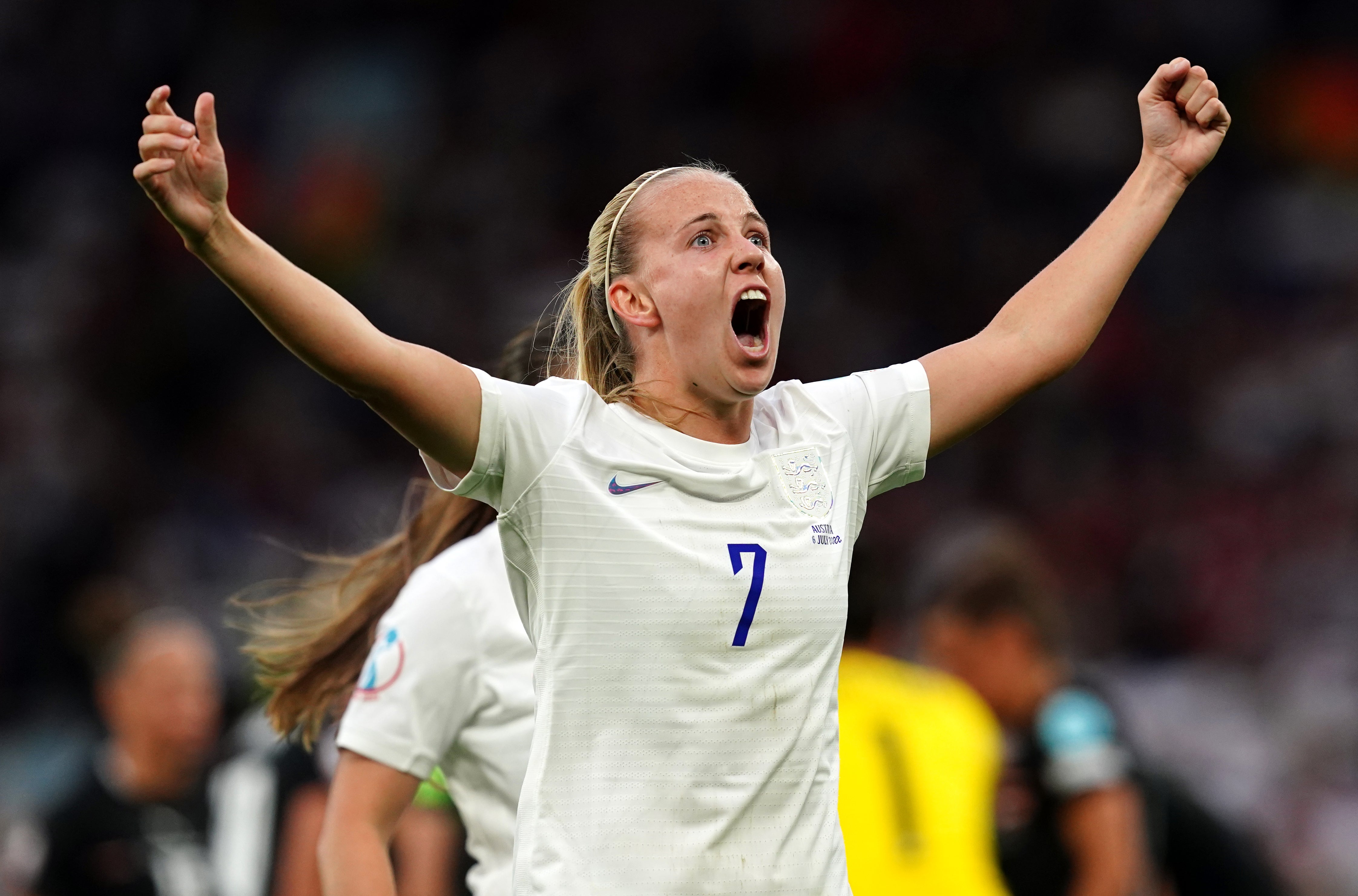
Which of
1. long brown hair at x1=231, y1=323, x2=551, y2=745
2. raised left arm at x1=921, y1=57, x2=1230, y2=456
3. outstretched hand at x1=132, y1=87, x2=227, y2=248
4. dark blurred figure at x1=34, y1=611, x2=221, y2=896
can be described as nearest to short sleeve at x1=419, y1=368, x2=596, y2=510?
outstretched hand at x1=132, y1=87, x2=227, y2=248

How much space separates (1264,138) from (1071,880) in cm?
1118

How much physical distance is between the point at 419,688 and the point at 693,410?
1.02m

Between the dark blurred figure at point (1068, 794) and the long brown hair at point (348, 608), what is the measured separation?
2.20 m

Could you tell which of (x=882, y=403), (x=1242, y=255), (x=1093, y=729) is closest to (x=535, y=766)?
(x=882, y=403)

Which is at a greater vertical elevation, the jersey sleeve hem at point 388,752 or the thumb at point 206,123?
the thumb at point 206,123

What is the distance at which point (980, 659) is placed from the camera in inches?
218

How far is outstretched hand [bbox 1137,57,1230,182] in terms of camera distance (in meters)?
3.10

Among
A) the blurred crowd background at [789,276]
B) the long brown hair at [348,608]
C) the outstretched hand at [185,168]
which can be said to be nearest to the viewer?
the outstretched hand at [185,168]

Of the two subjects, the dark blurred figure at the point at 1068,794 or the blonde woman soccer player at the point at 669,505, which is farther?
the dark blurred figure at the point at 1068,794

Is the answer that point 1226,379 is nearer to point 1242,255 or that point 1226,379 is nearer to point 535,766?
point 1242,255

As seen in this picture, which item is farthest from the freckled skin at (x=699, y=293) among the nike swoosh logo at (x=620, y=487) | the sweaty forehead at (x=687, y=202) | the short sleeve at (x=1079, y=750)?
the short sleeve at (x=1079, y=750)

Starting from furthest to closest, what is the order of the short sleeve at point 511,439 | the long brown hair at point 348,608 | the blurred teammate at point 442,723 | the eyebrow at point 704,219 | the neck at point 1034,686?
the neck at point 1034,686 < the long brown hair at point 348,608 < the blurred teammate at point 442,723 < the eyebrow at point 704,219 < the short sleeve at point 511,439

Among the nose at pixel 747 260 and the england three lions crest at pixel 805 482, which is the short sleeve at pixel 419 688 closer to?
the england three lions crest at pixel 805 482

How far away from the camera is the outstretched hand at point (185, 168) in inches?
94.3
